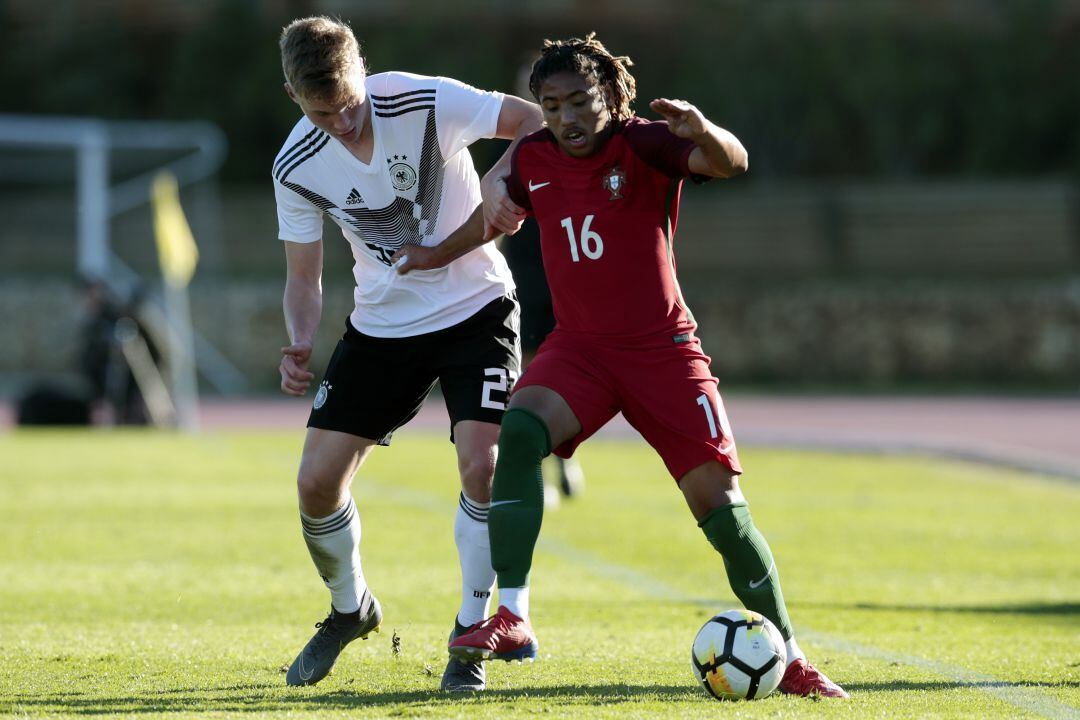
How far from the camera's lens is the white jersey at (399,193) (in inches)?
233

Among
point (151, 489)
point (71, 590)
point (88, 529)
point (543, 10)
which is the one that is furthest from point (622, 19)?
point (71, 590)

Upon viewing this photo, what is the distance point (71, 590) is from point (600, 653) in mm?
3260

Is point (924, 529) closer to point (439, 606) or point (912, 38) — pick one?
point (439, 606)

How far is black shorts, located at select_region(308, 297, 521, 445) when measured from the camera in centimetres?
588

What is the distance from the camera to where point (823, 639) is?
677 centimetres

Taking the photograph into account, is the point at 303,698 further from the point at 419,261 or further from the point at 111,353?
the point at 111,353

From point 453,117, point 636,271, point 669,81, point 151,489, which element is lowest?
point 151,489

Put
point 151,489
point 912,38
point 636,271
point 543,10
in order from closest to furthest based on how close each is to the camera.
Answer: point 636,271, point 151,489, point 912,38, point 543,10

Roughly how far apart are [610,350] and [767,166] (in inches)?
1445

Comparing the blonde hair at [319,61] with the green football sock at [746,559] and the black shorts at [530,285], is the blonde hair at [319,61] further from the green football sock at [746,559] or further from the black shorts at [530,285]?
the black shorts at [530,285]

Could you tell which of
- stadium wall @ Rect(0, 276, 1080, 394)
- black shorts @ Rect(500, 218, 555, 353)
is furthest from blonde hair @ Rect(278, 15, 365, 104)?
stadium wall @ Rect(0, 276, 1080, 394)

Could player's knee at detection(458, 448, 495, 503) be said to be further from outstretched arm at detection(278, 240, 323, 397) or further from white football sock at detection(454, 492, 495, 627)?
outstretched arm at detection(278, 240, 323, 397)

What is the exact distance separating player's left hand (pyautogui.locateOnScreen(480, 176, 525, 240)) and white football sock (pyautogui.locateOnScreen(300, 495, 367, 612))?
1.19 meters

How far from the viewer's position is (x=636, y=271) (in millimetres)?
5426
